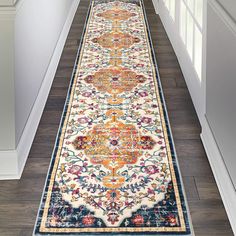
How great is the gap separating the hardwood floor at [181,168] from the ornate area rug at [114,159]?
0.17ft

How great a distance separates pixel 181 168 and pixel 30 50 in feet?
A: 3.79

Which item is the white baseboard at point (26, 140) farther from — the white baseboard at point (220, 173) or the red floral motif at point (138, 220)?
→ the white baseboard at point (220, 173)

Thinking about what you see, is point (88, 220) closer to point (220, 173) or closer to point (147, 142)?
point (220, 173)

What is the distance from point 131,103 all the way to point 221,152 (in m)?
1.25

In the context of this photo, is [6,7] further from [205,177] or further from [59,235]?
[205,177]

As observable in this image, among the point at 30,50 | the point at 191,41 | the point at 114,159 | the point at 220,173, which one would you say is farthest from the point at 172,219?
the point at 191,41

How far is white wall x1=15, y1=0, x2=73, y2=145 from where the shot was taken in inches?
107

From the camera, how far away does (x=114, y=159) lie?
2902mm

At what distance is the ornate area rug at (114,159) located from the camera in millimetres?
2332

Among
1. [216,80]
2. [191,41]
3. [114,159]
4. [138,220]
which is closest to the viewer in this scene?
[138,220]

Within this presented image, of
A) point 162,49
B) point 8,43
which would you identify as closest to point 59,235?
point 8,43

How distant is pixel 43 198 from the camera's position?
2.52 meters

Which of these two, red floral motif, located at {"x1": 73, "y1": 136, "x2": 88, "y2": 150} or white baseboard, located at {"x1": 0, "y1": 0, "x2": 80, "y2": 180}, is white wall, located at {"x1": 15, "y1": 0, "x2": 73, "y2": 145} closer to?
white baseboard, located at {"x1": 0, "y1": 0, "x2": 80, "y2": 180}

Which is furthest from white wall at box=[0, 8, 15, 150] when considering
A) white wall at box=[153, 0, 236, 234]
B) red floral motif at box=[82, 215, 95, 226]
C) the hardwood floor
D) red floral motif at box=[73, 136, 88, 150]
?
white wall at box=[153, 0, 236, 234]
